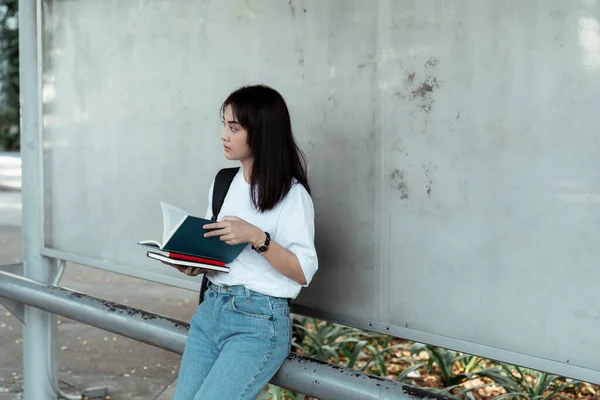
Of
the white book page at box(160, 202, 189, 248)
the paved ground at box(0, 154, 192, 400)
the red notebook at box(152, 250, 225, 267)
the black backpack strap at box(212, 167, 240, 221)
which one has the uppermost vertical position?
the black backpack strap at box(212, 167, 240, 221)

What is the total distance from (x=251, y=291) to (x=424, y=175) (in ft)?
2.15

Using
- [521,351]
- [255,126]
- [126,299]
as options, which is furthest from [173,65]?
[126,299]


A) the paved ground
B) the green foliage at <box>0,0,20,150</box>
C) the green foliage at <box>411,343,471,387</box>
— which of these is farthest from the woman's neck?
the green foliage at <box>0,0,20,150</box>

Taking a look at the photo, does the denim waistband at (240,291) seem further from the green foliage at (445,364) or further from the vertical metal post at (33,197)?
the green foliage at (445,364)

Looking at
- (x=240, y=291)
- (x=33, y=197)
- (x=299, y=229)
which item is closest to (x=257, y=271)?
(x=240, y=291)

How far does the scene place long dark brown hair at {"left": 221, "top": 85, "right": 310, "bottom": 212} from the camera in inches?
101

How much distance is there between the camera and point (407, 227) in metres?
2.64

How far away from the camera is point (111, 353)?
Result: 572 cm

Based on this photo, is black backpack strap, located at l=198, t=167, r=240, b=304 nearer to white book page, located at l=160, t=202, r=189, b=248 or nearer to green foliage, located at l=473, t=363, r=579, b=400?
white book page, located at l=160, t=202, r=189, b=248

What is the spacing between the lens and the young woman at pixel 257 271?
250 cm

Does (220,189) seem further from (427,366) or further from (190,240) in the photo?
(427,366)

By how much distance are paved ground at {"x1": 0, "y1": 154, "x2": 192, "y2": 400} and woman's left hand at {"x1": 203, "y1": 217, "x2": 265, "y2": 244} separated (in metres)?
2.67

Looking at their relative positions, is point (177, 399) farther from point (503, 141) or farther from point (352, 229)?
point (503, 141)

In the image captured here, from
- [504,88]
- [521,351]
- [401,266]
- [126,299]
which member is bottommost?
[126,299]
